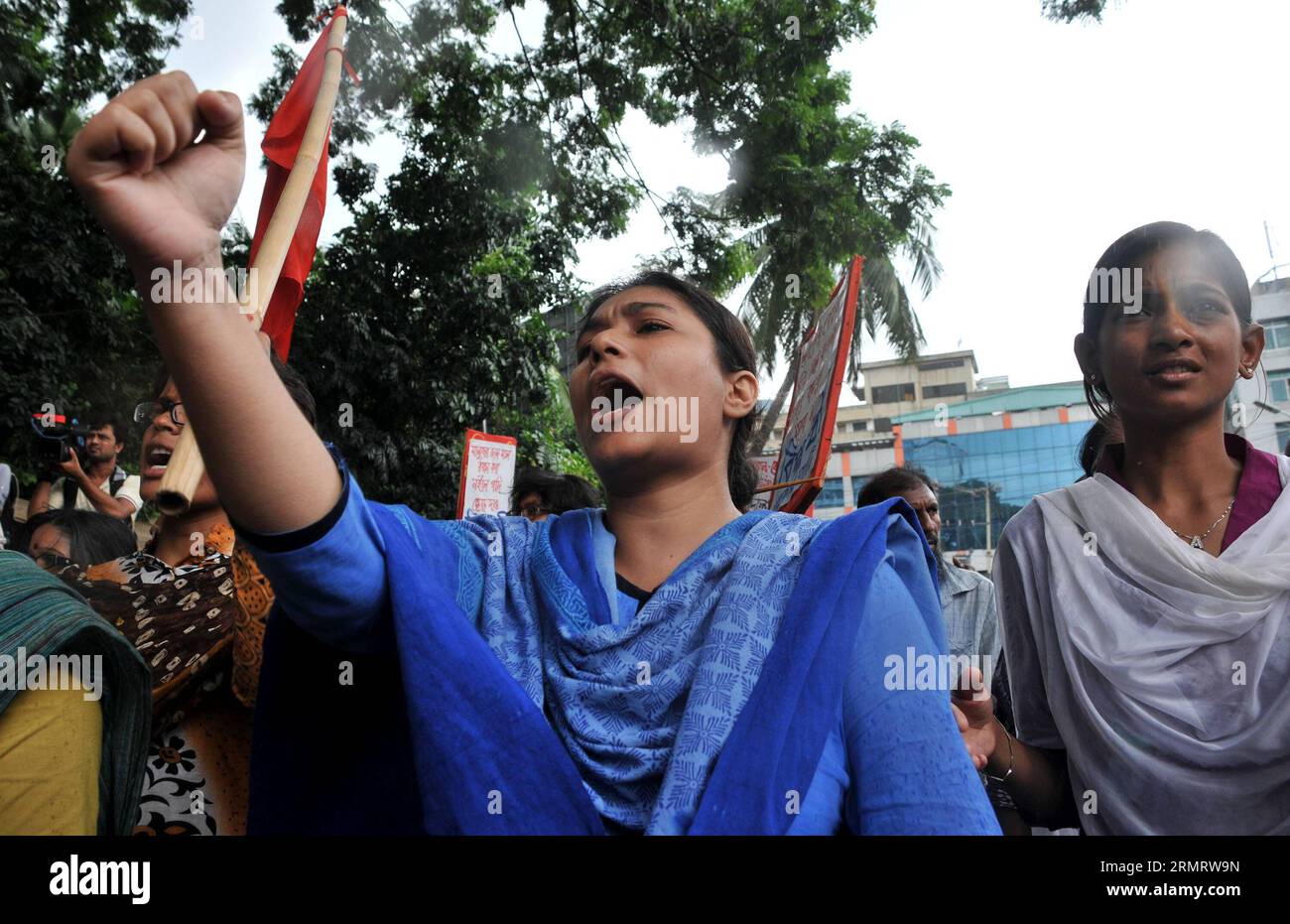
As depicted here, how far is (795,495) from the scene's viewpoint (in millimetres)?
3232

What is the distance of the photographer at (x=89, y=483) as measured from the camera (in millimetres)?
5156

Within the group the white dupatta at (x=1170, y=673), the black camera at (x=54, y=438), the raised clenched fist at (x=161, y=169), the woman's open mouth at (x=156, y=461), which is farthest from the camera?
the black camera at (x=54, y=438)

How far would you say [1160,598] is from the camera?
179 centimetres

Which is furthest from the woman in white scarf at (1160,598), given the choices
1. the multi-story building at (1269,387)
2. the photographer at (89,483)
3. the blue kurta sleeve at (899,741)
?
the photographer at (89,483)

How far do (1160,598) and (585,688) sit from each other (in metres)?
1.14

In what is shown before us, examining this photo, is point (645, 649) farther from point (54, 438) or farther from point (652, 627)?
point (54, 438)

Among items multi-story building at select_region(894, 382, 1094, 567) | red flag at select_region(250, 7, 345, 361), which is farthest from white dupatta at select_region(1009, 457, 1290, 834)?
multi-story building at select_region(894, 382, 1094, 567)

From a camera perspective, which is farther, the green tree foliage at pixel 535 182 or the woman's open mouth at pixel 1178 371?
the green tree foliage at pixel 535 182

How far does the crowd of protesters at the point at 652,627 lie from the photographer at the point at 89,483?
3406 millimetres

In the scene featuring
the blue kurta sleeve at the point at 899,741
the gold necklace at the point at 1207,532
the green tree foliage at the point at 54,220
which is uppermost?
the green tree foliage at the point at 54,220

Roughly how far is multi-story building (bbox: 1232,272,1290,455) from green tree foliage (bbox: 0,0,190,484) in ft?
24.4

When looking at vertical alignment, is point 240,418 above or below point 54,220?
below

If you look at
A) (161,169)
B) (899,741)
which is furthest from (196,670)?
(899,741)

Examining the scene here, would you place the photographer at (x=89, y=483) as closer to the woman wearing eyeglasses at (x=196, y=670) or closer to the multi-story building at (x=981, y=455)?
the woman wearing eyeglasses at (x=196, y=670)
